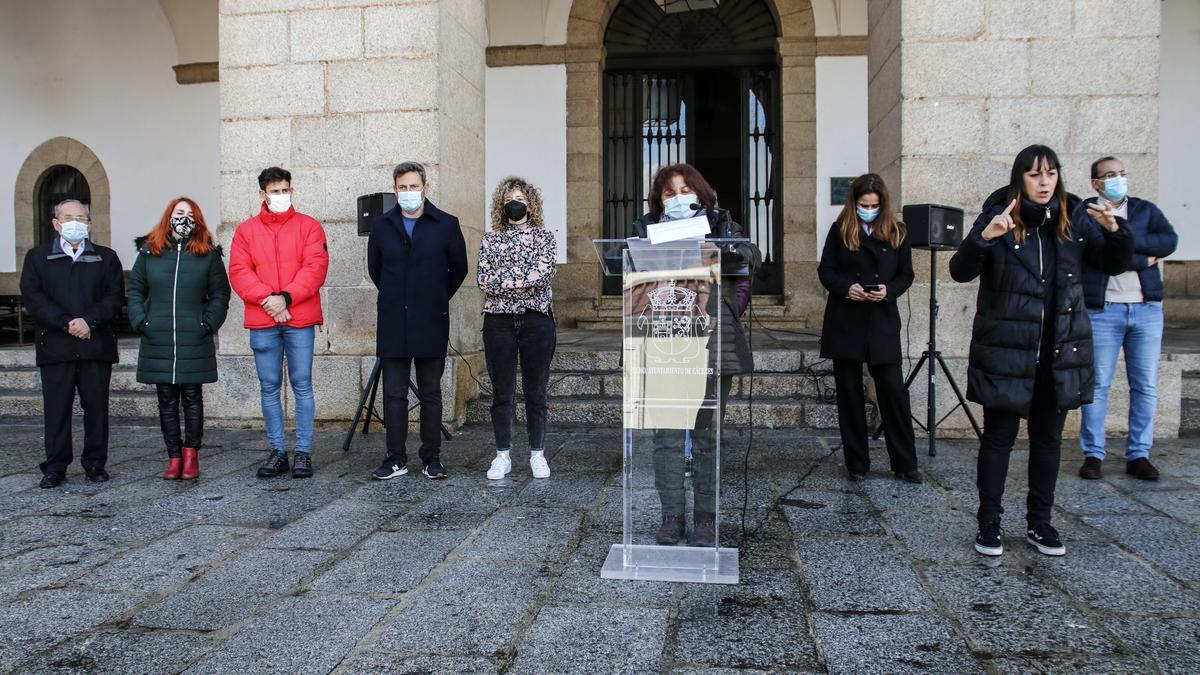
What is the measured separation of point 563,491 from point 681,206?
1.68 meters

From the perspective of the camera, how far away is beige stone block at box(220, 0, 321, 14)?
662 centimetres

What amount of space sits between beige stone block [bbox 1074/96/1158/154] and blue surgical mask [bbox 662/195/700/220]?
146 inches

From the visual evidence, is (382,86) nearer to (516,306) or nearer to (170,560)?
(516,306)

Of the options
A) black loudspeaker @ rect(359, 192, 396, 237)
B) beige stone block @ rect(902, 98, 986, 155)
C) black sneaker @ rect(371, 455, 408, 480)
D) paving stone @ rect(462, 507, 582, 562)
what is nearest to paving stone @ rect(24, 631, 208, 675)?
paving stone @ rect(462, 507, 582, 562)

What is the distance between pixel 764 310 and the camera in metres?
10.3

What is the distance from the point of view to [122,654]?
2.61 metres

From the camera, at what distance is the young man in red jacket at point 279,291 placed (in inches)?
200

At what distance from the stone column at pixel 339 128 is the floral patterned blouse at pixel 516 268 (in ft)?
5.54

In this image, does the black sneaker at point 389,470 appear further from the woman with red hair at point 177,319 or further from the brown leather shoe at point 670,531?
the brown leather shoe at point 670,531

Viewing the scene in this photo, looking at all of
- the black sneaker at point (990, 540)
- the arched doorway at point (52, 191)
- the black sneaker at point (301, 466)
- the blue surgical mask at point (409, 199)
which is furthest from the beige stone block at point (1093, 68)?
the arched doorway at point (52, 191)

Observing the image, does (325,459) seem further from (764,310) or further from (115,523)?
(764,310)

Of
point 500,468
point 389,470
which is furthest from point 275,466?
point 500,468

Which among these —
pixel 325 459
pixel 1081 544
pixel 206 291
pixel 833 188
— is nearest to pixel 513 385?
pixel 325 459

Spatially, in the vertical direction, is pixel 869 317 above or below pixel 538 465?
above
